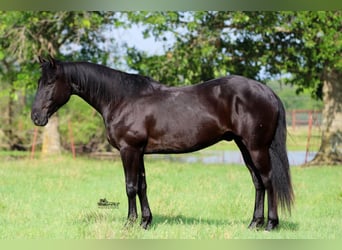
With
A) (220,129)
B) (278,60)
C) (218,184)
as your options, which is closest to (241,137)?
(220,129)

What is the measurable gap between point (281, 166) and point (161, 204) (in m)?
2.42

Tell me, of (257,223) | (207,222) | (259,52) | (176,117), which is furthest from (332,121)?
(176,117)

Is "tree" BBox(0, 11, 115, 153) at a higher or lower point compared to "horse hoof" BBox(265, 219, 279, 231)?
higher

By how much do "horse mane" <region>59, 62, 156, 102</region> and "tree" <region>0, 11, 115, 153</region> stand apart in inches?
375

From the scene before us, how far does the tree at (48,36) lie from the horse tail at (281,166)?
10.2 meters

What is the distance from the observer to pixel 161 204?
26.9 ft

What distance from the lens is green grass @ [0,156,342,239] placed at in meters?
6.16

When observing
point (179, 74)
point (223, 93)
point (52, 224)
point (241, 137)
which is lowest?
point (52, 224)

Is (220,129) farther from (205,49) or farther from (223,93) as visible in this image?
(205,49)

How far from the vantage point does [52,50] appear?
16484 millimetres

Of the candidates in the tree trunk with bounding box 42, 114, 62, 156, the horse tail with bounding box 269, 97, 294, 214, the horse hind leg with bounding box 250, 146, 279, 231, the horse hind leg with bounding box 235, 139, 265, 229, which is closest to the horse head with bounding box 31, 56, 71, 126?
the horse hind leg with bounding box 235, 139, 265, 229

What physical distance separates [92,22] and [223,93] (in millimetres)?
10771

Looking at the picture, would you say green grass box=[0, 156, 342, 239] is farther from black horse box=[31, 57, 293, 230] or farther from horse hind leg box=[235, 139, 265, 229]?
black horse box=[31, 57, 293, 230]

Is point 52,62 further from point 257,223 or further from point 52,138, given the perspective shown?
point 52,138
